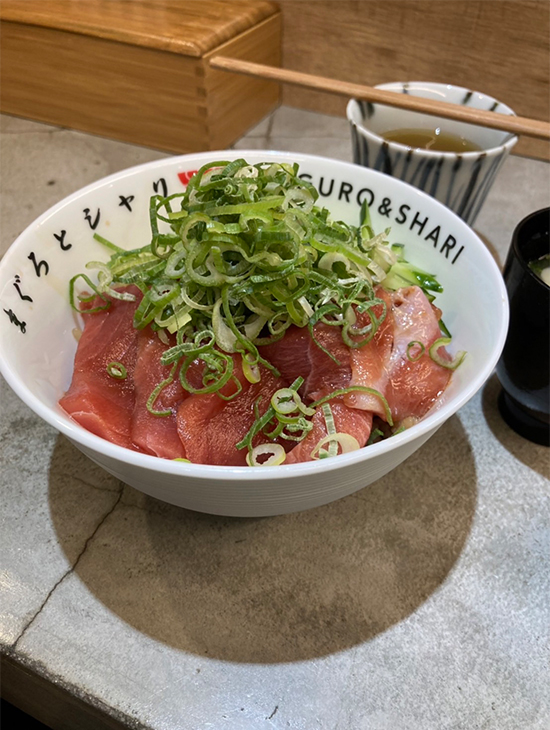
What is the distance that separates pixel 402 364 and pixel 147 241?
64 cm

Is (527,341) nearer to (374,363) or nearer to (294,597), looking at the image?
(374,363)

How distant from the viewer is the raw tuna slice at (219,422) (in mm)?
861

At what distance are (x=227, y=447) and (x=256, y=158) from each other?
27.9 inches

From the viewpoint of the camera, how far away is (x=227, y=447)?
868 millimetres

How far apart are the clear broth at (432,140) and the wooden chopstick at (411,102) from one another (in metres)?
0.15

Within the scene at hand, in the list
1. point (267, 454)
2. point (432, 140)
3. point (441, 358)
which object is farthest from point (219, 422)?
point (432, 140)

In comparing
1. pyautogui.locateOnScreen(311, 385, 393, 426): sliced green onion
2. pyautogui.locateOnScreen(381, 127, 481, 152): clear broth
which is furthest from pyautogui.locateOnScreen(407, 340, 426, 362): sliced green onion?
pyautogui.locateOnScreen(381, 127, 481, 152): clear broth

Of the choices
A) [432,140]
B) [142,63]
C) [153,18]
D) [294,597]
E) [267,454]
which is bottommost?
[294,597]

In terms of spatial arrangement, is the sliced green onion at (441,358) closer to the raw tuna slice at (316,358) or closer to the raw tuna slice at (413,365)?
the raw tuna slice at (413,365)

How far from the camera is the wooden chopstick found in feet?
4.36

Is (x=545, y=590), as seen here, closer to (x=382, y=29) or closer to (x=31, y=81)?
(x=382, y=29)

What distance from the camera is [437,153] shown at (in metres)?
1.33

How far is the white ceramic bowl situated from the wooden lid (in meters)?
0.78

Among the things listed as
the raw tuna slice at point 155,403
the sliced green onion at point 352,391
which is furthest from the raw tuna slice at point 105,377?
the sliced green onion at point 352,391
